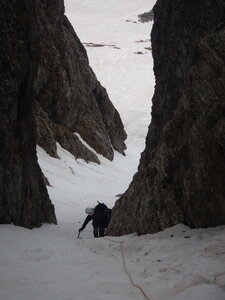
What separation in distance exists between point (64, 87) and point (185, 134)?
20.0 m

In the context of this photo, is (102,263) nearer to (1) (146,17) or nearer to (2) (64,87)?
(2) (64,87)

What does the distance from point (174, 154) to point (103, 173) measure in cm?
1853

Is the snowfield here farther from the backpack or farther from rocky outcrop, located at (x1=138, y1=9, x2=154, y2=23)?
rocky outcrop, located at (x1=138, y1=9, x2=154, y2=23)

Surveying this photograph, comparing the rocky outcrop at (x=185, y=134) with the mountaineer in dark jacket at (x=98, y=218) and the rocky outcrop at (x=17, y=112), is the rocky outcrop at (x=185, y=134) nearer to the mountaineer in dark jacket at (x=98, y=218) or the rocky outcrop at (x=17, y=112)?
the mountaineer in dark jacket at (x=98, y=218)

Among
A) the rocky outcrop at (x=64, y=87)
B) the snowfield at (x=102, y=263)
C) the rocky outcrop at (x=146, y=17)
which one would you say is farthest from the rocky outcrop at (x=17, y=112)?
the rocky outcrop at (x=146, y=17)

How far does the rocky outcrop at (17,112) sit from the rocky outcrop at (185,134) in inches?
111

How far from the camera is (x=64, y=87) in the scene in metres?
27.8

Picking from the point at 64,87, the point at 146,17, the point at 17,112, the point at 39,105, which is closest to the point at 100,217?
the point at 17,112

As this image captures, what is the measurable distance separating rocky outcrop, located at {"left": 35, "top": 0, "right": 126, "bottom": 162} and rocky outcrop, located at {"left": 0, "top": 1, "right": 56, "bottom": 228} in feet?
38.6

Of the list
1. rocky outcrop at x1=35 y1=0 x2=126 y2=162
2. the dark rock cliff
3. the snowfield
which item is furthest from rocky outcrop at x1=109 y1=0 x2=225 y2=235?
rocky outcrop at x1=35 y1=0 x2=126 y2=162

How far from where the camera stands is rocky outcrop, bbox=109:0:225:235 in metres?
7.45

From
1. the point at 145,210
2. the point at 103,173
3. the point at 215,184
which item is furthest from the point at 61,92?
the point at 215,184

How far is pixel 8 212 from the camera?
9.77 metres

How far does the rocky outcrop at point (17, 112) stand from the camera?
9562 mm
